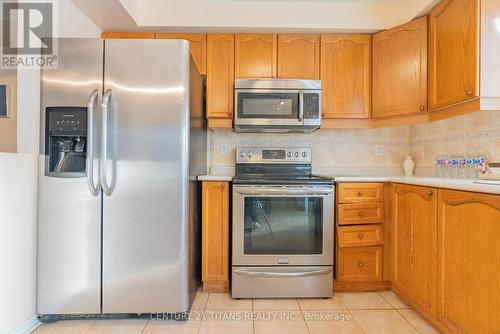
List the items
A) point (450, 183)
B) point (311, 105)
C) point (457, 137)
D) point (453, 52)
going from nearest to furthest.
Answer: point (450, 183), point (453, 52), point (457, 137), point (311, 105)

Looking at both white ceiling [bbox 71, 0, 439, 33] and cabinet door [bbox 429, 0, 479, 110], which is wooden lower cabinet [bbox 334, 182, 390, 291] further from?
white ceiling [bbox 71, 0, 439, 33]

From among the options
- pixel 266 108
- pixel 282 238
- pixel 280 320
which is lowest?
pixel 280 320

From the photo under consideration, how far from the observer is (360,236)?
2004 mm

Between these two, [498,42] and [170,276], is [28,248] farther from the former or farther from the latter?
[498,42]

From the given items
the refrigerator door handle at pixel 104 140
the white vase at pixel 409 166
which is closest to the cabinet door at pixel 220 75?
the refrigerator door handle at pixel 104 140

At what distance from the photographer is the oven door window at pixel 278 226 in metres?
1.97

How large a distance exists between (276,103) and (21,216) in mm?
1797

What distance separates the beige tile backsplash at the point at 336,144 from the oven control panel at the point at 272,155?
8 centimetres

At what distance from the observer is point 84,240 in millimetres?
1613

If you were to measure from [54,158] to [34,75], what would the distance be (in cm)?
52

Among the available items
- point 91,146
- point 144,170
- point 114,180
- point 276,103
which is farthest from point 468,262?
point 91,146

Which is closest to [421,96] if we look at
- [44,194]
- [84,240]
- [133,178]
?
[133,178]

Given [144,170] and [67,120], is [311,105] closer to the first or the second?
[144,170]

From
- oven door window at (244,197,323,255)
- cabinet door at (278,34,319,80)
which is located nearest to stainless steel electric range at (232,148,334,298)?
oven door window at (244,197,323,255)
